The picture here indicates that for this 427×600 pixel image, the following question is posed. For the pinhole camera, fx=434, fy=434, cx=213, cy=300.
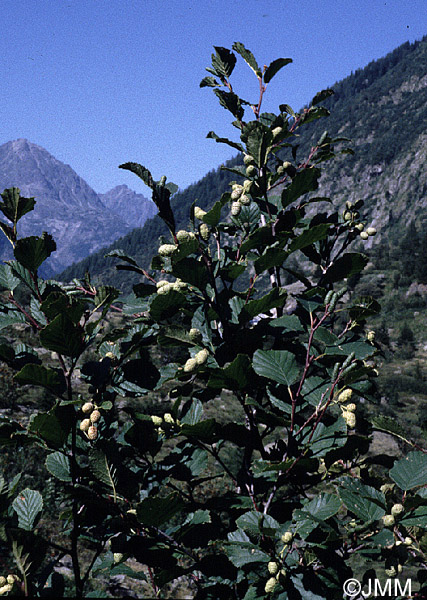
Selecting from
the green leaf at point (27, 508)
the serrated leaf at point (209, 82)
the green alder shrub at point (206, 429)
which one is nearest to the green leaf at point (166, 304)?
the green alder shrub at point (206, 429)

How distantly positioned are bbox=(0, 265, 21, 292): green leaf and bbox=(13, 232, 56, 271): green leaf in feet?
0.73

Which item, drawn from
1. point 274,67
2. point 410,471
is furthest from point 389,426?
point 274,67

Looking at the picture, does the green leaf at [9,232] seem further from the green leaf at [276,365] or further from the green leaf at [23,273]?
the green leaf at [276,365]

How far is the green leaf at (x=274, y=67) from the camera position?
2.15m

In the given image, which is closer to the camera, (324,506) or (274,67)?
(324,506)

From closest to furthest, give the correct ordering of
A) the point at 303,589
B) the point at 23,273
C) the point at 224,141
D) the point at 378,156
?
the point at 303,589, the point at 23,273, the point at 224,141, the point at 378,156

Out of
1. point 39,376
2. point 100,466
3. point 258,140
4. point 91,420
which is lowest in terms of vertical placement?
point 100,466

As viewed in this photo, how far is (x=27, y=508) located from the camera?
55.1 inches

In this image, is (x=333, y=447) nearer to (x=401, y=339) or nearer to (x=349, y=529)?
(x=349, y=529)

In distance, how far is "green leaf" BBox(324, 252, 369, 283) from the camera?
1.63 metres

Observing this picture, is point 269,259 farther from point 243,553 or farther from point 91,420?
point 243,553

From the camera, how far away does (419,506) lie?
1.28 metres

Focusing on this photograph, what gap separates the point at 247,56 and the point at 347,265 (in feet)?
4.02

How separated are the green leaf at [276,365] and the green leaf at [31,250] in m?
0.76
